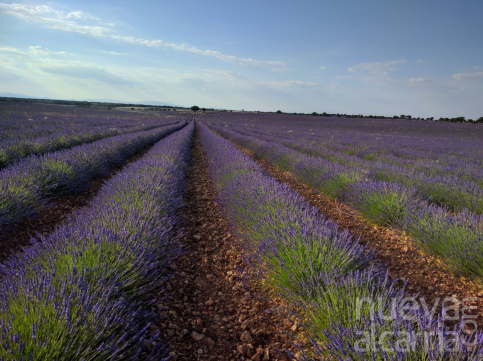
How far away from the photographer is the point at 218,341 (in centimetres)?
189

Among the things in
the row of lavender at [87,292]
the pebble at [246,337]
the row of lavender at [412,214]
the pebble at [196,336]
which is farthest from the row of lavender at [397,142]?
the row of lavender at [87,292]

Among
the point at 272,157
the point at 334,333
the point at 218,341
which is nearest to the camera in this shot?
the point at 334,333

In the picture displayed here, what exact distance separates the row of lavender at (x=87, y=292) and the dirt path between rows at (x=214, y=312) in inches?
6.9

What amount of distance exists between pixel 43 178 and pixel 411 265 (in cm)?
558

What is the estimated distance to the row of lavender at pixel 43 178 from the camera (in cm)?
316

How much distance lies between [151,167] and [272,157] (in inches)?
195

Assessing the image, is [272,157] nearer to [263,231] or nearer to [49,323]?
[263,231]

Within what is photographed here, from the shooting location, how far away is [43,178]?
435 cm

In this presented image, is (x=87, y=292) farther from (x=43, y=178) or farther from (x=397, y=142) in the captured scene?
(x=397, y=142)

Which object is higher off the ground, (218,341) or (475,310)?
(475,310)

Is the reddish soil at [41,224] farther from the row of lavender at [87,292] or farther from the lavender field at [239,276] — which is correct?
the row of lavender at [87,292]

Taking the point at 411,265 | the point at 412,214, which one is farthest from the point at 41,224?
the point at 412,214

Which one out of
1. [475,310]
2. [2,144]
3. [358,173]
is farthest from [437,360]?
[2,144]

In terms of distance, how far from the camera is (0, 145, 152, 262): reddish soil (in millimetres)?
2911
